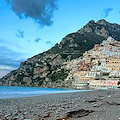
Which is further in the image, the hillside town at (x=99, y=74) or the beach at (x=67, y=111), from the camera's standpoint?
the hillside town at (x=99, y=74)

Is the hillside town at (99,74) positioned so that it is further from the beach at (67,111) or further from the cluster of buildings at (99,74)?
the beach at (67,111)

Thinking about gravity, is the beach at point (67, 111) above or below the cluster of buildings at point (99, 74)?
below

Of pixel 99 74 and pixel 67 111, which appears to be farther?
pixel 99 74

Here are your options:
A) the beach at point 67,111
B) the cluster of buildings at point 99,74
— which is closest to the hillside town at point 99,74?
the cluster of buildings at point 99,74

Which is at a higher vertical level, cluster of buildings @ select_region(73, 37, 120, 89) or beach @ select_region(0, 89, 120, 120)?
cluster of buildings @ select_region(73, 37, 120, 89)

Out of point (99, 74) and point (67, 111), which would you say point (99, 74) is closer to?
point (99, 74)

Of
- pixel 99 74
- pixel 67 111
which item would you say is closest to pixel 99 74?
pixel 99 74

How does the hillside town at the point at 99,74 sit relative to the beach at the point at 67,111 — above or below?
above

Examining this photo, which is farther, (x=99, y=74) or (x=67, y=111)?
(x=99, y=74)

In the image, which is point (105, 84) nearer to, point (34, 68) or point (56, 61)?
point (56, 61)

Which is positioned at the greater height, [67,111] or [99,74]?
[99,74]

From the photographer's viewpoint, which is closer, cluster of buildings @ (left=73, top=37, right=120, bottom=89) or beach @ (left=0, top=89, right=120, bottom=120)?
beach @ (left=0, top=89, right=120, bottom=120)

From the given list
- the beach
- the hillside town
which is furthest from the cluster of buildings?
the beach

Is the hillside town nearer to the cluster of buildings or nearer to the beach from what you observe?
the cluster of buildings
